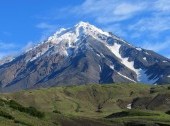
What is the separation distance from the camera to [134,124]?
93.5 metres

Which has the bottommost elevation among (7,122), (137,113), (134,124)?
(7,122)

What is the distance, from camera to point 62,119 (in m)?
73.4

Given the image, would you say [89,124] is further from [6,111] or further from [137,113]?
[137,113]

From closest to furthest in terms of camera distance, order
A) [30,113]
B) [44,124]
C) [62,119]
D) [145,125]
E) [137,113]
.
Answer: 1. [44,124]
2. [30,113]
3. [62,119]
4. [145,125]
5. [137,113]

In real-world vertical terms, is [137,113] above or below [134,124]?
above

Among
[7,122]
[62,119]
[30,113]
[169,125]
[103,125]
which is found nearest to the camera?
[7,122]

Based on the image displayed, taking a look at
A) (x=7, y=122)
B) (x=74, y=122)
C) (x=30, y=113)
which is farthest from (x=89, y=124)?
(x=7, y=122)

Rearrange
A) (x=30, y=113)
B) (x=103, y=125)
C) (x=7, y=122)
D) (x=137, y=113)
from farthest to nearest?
(x=137, y=113), (x=103, y=125), (x=30, y=113), (x=7, y=122)

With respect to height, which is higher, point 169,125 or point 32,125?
point 169,125

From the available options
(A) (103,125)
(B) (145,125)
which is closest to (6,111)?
(A) (103,125)

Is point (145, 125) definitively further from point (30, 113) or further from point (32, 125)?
point (32, 125)

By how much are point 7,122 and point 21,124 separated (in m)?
2.07

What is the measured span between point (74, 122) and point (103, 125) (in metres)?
6.64

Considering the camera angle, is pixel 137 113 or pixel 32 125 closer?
pixel 32 125
